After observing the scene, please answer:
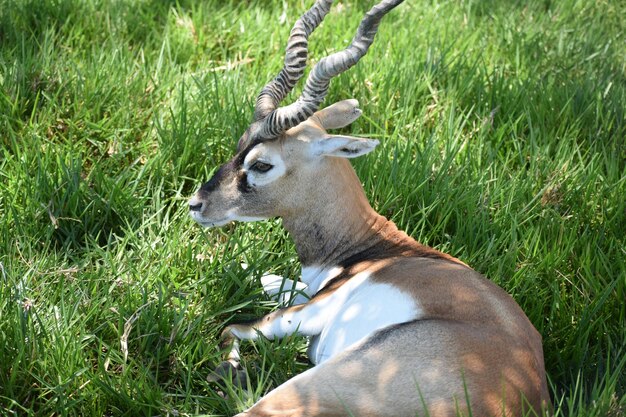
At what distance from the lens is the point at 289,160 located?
176 inches

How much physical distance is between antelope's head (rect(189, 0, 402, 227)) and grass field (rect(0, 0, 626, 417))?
0.31 metres

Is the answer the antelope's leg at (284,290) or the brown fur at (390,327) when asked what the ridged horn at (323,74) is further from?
the antelope's leg at (284,290)

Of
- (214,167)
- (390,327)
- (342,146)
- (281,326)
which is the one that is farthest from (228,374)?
(214,167)

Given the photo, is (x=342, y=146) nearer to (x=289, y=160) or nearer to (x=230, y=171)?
(x=289, y=160)

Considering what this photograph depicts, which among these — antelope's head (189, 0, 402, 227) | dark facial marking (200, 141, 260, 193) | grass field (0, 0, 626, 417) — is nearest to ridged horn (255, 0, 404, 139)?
antelope's head (189, 0, 402, 227)

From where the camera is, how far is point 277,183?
4.50 metres

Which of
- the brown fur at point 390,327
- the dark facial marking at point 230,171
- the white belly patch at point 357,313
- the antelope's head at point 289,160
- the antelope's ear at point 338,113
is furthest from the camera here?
the antelope's ear at point 338,113

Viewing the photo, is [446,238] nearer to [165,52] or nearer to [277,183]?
[277,183]

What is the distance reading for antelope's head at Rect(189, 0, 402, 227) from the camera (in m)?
4.37

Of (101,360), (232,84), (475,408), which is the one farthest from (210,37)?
(475,408)

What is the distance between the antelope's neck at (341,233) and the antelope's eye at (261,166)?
0.27m

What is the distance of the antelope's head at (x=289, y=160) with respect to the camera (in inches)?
172

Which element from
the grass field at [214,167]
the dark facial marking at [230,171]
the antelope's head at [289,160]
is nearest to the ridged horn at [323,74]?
the antelope's head at [289,160]

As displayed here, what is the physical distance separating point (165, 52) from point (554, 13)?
300 cm
